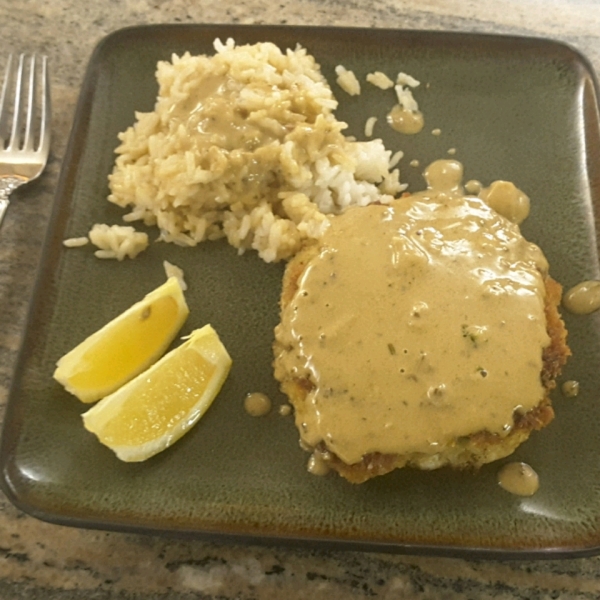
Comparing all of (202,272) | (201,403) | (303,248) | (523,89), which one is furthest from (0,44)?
(523,89)

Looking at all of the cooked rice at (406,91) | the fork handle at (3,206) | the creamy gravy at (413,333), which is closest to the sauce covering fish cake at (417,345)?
the creamy gravy at (413,333)

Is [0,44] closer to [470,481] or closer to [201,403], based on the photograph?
[201,403]

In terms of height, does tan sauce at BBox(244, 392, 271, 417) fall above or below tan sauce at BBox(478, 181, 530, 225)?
below

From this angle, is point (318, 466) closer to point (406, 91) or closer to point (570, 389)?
point (570, 389)

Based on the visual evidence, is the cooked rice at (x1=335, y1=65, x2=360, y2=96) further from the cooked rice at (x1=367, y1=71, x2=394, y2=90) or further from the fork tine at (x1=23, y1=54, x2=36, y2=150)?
the fork tine at (x1=23, y1=54, x2=36, y2=150)

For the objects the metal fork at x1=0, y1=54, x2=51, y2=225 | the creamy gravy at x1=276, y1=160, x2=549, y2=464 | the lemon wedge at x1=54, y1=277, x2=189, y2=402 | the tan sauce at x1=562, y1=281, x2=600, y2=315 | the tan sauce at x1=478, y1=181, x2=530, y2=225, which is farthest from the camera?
the metal fork at x1=0, y1=54, x2=51, y2=225

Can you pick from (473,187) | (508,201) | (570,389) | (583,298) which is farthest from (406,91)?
(570,389)

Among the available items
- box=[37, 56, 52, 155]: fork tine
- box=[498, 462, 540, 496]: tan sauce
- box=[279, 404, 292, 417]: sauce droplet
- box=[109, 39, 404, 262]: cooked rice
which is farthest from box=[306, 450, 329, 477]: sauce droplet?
box=[37, 56, 52, 155]: fork tine
